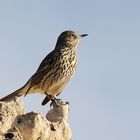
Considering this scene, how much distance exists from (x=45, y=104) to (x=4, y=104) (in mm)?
5490

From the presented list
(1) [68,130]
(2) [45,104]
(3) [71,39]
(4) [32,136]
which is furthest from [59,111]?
(3) [71,39]

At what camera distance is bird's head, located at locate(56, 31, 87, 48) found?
18844mm

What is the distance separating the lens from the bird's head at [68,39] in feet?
61.8

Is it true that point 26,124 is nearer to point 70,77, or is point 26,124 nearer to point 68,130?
point 68,130

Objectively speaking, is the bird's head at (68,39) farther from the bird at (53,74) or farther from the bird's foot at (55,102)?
the bird's foot at (55,102)

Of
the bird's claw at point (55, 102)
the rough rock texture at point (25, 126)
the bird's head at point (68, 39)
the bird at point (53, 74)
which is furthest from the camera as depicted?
the bird's head at point (68, 39)

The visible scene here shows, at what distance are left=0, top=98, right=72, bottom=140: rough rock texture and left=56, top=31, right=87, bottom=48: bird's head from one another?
→ 580 centimetres

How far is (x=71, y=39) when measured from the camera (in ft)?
62.3

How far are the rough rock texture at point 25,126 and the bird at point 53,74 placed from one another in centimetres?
456

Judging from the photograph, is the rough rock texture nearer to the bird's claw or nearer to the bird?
the bird's claw

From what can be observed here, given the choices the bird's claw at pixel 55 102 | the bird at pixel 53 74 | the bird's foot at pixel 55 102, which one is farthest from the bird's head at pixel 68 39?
the bird's claw at pixel 55 102

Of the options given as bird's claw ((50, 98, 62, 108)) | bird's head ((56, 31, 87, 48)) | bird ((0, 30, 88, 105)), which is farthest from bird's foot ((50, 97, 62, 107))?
bird's head ((56, 31, 87, 48))

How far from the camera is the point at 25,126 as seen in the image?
11977 millimetres

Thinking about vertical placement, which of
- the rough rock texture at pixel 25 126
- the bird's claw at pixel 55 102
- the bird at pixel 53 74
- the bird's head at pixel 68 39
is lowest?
the rough rock texture at pixel 25 126
